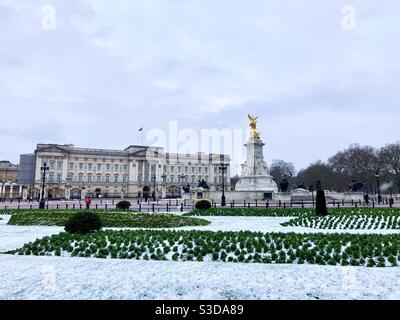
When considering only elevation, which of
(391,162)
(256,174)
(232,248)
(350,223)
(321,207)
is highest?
(391,162)

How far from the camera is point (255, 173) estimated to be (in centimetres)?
5303

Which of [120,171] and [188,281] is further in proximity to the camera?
[120,171]

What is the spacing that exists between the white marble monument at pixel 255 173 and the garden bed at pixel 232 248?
3872cm

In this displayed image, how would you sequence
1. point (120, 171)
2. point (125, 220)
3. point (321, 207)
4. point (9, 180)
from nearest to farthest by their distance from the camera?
1. point (125, 220)
2. point (321, 207)
3. point (9, 180)
4. point (120, 171)

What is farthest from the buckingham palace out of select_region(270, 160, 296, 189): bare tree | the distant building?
select_region(270, 160, 296, 189): bare tree

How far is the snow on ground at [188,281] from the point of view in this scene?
672 centimetres

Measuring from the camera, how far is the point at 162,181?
386ft

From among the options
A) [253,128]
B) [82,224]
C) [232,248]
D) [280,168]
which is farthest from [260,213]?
[280,168]

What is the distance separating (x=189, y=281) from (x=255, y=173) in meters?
46.4


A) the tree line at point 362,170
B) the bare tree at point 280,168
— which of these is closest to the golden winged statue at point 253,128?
the tree line at point 362,170

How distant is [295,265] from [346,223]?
35.9 ft

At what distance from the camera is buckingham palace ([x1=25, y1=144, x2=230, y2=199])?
106 m

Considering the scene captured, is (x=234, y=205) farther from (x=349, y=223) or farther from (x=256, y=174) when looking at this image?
(x=349, y=223)
